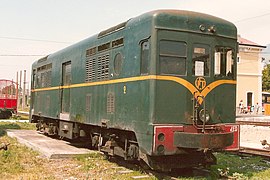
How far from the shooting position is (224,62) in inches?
332

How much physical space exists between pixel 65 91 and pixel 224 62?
21.0 ft

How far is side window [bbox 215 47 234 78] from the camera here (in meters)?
8.26

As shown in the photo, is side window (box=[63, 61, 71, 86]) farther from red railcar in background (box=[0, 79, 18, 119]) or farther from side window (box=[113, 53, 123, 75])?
red railcar in background (box=[0, 79, 18, 119])

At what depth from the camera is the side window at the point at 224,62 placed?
27.1 ft

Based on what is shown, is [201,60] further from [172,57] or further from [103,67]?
[103,67]

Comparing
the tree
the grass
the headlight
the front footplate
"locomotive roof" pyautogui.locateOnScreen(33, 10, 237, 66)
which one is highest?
the tree

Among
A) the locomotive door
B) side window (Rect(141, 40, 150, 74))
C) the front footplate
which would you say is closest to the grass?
the front footplate

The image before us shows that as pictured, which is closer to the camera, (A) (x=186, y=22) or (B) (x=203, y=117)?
(B) (x=203, y=117)

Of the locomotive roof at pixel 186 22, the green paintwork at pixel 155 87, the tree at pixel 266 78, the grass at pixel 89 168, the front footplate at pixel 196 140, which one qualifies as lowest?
the grass at pixel 89 168

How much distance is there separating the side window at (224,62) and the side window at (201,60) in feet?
0.95

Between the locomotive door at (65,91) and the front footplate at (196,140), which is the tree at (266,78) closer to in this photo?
the locomotive door at (65,91)

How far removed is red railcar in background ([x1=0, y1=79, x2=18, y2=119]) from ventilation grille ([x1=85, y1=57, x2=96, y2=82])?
1717 cm

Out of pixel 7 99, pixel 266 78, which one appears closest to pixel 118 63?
pixel 7 99

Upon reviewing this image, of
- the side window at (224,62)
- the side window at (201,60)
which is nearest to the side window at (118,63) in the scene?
the side window at (201,60)
